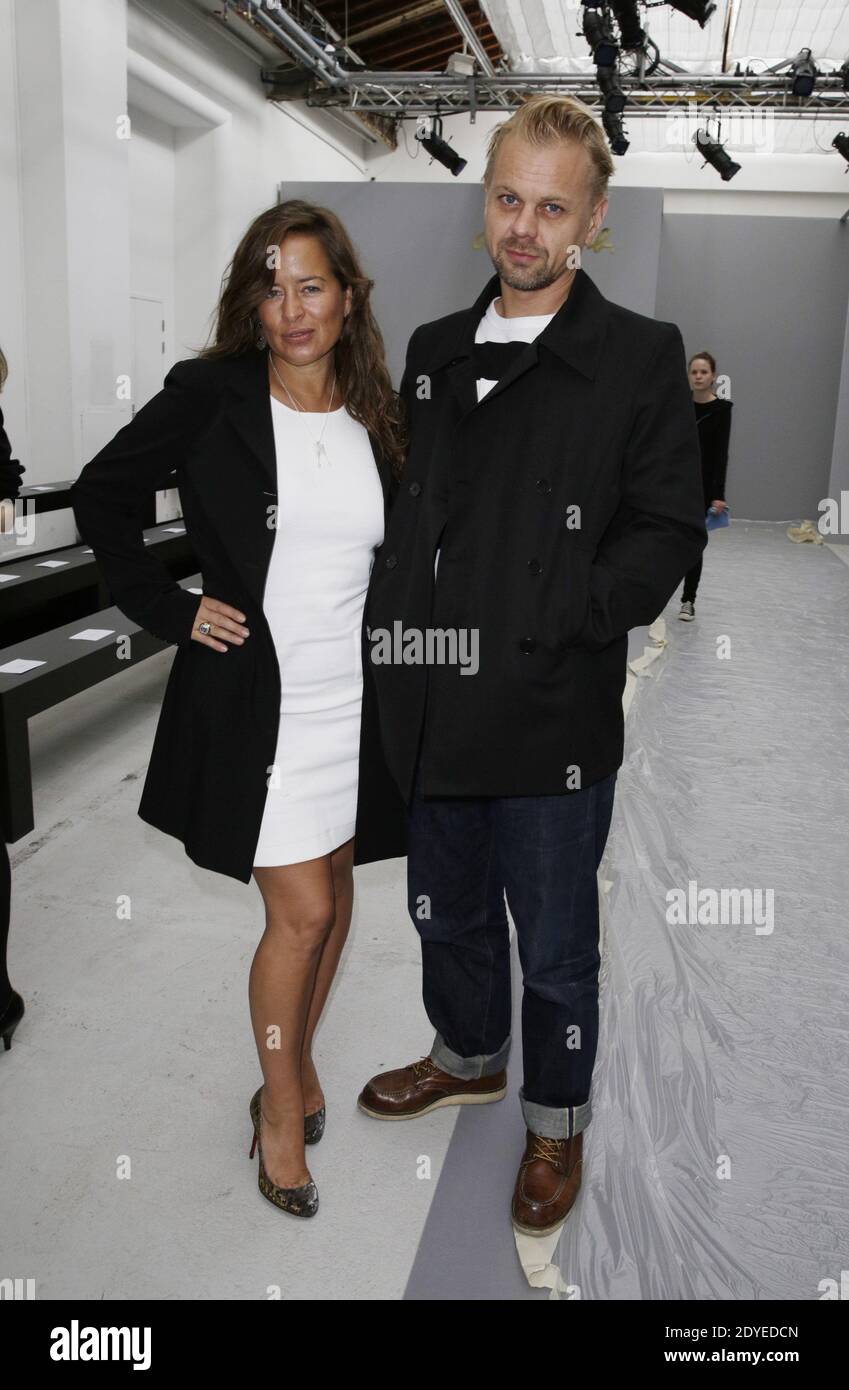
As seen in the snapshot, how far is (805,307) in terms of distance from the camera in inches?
451

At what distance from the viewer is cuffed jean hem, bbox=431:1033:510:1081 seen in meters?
2.04

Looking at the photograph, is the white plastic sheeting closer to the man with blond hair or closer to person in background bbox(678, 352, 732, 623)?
the man with blond hair

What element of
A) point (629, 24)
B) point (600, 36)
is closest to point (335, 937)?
point (629, 24)

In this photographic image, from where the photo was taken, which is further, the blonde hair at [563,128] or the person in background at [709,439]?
the person in background at [709,439]

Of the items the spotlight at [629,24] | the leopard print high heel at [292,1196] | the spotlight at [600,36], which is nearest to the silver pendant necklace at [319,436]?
the leopard print high heel at [292,1196]

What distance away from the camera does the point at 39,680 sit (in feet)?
10.6

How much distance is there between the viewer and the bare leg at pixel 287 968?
164 centimetres

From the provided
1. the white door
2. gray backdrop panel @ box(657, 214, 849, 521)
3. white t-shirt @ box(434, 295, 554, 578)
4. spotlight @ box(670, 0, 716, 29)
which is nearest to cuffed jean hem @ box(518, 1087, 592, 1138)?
white t-shirt @ box(434, 295, 554, 578)

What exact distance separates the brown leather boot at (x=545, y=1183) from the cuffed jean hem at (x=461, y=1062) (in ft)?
0.71

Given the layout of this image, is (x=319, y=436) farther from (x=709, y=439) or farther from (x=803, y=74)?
(x=803, y=74)

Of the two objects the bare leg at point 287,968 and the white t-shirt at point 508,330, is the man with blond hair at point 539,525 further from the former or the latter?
the bare leg at point 287,968

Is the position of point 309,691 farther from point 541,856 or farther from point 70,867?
point 70,867

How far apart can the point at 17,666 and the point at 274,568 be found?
213cm

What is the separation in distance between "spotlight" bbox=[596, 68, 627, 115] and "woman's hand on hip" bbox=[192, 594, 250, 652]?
8.23 metres
